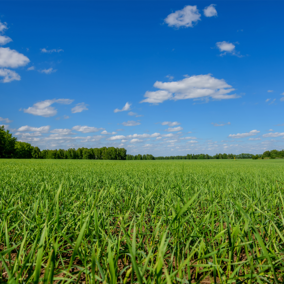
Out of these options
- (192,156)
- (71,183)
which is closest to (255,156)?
(192,156)

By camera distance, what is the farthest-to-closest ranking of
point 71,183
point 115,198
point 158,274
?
point 71,183
point 115,198
point 158,274

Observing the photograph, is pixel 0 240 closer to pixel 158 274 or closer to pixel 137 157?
pixel 158 274

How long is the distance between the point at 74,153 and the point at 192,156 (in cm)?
5734

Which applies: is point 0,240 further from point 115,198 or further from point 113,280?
point 113,280

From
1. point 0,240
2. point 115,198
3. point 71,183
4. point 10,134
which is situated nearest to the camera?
point 0,240

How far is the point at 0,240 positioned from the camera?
177cm

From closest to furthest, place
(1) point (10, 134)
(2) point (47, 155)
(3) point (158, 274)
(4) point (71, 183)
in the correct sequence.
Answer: (3) point (158, 274) → (4) point (71, 183) → (1) point (10, 134) → (2) point (47, 155)

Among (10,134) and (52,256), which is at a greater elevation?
(10,134)

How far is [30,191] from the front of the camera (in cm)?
322

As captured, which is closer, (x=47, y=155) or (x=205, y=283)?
(x=205, y=283)

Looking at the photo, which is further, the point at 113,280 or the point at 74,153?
the point at 74,153

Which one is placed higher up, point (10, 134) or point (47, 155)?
point (10, 134)

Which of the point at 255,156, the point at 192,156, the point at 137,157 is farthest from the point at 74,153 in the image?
the point at 255,156

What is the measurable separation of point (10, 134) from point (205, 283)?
6902 centimetres
